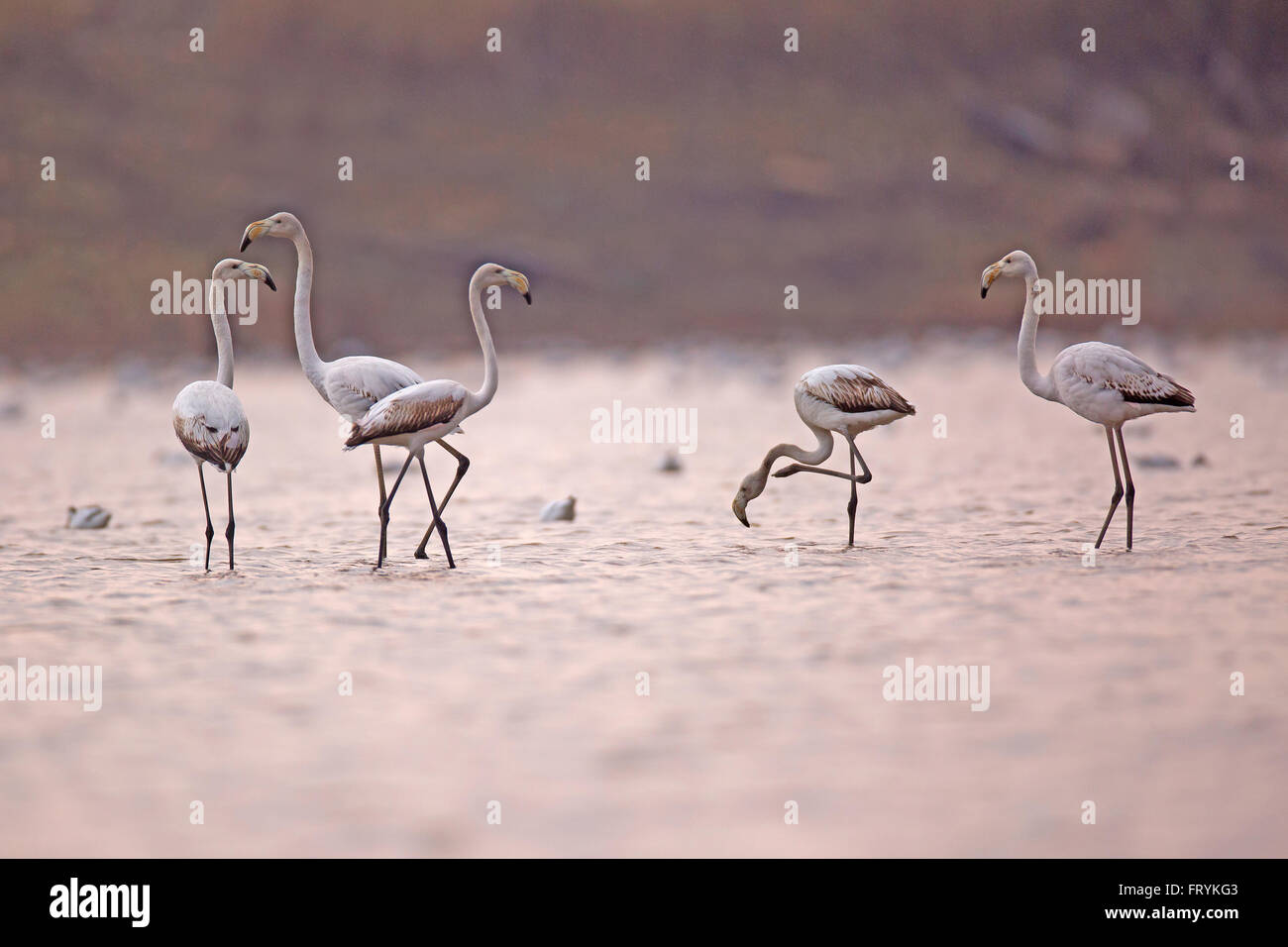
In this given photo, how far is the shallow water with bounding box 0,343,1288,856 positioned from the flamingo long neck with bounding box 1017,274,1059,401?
3.59 ft

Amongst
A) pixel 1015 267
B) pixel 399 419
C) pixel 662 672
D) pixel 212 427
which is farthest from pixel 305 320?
pixel 1015 267

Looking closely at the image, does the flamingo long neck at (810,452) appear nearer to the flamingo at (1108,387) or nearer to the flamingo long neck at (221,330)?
the flamingo at (1108,387)

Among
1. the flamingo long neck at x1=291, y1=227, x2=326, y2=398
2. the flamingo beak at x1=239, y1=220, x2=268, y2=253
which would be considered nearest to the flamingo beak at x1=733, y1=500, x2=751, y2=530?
the flamingo long neck at x1=291, y1=227, x2=326, y2=398

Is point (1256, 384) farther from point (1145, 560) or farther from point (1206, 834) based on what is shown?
point (1206, 834)

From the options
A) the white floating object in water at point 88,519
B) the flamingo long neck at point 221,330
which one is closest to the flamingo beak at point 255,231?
the flamingo long neck at point 221,330

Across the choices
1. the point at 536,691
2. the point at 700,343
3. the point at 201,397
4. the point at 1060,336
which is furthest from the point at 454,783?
the point at 1060,336

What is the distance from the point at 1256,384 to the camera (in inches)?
949

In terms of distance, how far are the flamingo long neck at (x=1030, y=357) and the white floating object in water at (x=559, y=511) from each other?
382cm

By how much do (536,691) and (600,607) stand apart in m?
1.69

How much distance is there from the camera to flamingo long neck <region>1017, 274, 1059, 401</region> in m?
9.15

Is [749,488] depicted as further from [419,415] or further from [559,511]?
[419,415]

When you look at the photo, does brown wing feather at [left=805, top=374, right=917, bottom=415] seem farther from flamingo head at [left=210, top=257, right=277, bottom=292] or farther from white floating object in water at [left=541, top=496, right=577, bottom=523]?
flamingo head at [left=210, top=257, right=277, bottom=292]

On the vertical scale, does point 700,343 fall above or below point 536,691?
above

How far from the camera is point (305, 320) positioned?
30.6ft
